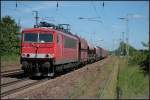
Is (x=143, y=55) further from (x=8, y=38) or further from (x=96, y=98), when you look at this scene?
(x=8, y=38)

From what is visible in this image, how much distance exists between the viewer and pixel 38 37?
24.6m

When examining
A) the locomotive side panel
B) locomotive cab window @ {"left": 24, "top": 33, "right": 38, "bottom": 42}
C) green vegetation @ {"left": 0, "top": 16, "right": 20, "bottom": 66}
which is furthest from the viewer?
green vegetation @ {"left": 0, "top": 16, "right": 20, "bottom": 66}

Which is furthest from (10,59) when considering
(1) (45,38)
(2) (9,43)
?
(1) (45,38)

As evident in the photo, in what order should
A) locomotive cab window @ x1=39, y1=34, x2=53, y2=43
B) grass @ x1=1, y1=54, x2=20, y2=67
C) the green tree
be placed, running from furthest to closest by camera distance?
the green tree
grass @ x1=1, y1=54, x2=20, y2=67
locomotive cab window @ x1=39, y1=34, x2=53, y2=43

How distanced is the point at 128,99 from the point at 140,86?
6491 millimetres

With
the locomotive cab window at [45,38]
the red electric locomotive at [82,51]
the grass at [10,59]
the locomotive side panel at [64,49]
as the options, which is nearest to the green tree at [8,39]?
the grass at [10,59]

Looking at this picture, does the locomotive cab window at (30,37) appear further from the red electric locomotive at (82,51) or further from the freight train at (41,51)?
the red electric locomotive at (82,51)

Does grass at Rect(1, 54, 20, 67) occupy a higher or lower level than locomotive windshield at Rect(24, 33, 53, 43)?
lower

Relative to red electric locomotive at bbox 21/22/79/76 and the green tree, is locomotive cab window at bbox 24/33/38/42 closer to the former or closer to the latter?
red electric locomotive at bbox 21/22/79/76

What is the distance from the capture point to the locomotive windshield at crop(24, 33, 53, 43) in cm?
2445

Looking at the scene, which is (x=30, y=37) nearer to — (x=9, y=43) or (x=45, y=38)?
(x=45, y=38)

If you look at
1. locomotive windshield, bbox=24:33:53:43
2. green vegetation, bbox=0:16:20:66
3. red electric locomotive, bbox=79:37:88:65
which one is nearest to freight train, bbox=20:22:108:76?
locomotive windshield, bbox=24:33:53:43

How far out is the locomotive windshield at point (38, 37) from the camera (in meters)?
24.5

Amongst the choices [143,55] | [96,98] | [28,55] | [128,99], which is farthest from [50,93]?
[143,55]
